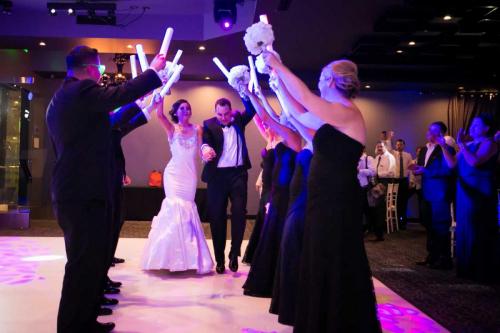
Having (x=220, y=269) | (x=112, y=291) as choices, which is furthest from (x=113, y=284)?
(x=220, y=269)

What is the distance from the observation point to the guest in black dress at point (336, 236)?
225 cm

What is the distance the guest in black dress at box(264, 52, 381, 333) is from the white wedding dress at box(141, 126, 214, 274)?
8.26 ft

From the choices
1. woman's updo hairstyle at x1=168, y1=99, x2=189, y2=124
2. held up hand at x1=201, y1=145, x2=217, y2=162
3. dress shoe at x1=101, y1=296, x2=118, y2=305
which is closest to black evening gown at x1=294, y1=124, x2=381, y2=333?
dress shoe at x1=101, y1=296, x2=118, y2=305

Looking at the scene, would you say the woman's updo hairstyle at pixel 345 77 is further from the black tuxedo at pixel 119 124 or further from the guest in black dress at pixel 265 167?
the guest in black dress at pixel 265 167

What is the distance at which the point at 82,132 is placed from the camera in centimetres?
255

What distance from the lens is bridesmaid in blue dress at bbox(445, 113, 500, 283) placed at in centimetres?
484

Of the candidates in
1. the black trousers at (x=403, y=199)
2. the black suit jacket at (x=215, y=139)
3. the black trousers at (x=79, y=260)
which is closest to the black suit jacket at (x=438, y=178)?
the black suit jacket at (x=215, y=139)

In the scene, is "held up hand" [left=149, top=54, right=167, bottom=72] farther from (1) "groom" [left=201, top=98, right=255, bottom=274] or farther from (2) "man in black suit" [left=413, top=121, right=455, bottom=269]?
(2) "man in black suit" [left=413, top=121, right=455, bottom=269]

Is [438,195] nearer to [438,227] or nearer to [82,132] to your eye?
[438,227]

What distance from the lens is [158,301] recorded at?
3.76 m

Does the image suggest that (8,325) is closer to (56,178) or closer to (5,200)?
(56,178)

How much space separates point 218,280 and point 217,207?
2.46 feet

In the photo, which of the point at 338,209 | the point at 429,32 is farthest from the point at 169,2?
the point at 338,209

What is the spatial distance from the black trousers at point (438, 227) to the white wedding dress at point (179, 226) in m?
2.64
